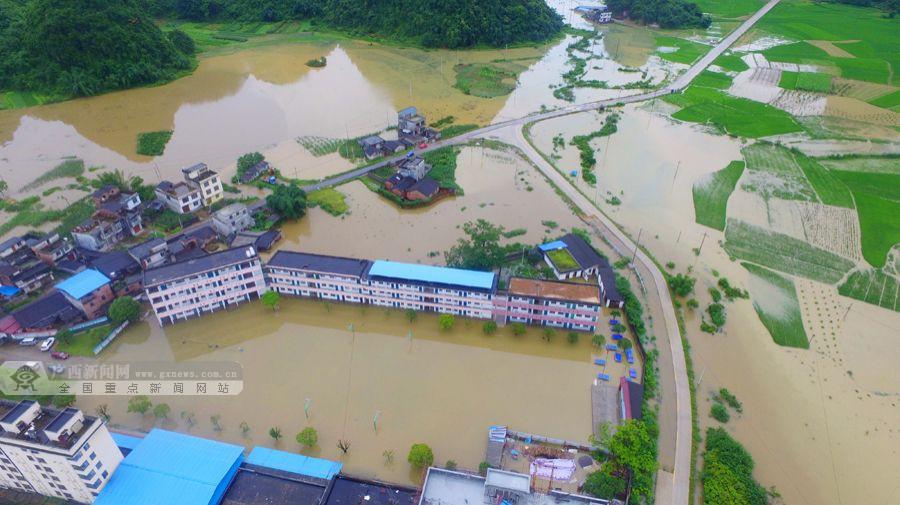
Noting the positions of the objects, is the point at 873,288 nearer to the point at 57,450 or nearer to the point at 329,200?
the point at 329,200

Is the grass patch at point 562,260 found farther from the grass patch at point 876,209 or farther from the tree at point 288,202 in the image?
the grass patch at point 876,209

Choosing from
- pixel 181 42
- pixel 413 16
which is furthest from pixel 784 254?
pixel 181 42

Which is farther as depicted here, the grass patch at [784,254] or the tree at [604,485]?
the grass patch at [784,254]

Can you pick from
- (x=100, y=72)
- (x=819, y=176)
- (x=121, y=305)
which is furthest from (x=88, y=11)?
(x=819, y=176)

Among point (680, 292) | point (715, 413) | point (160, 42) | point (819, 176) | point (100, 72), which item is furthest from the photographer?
point (160, 42)

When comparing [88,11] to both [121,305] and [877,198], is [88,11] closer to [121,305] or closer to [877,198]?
[121,305]

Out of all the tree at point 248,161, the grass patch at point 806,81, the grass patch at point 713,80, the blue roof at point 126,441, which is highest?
the grass patch at point 806,81

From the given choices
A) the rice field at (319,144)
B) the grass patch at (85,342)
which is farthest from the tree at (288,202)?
the grass patch at (85,342)

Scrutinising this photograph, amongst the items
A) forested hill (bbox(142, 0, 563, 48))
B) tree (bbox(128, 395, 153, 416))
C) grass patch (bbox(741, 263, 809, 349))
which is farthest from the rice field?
grass patch (bbox(741, 263, 809, 349))

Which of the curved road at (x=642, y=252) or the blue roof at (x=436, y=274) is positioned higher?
the blue roof at (x=436, y=274)
